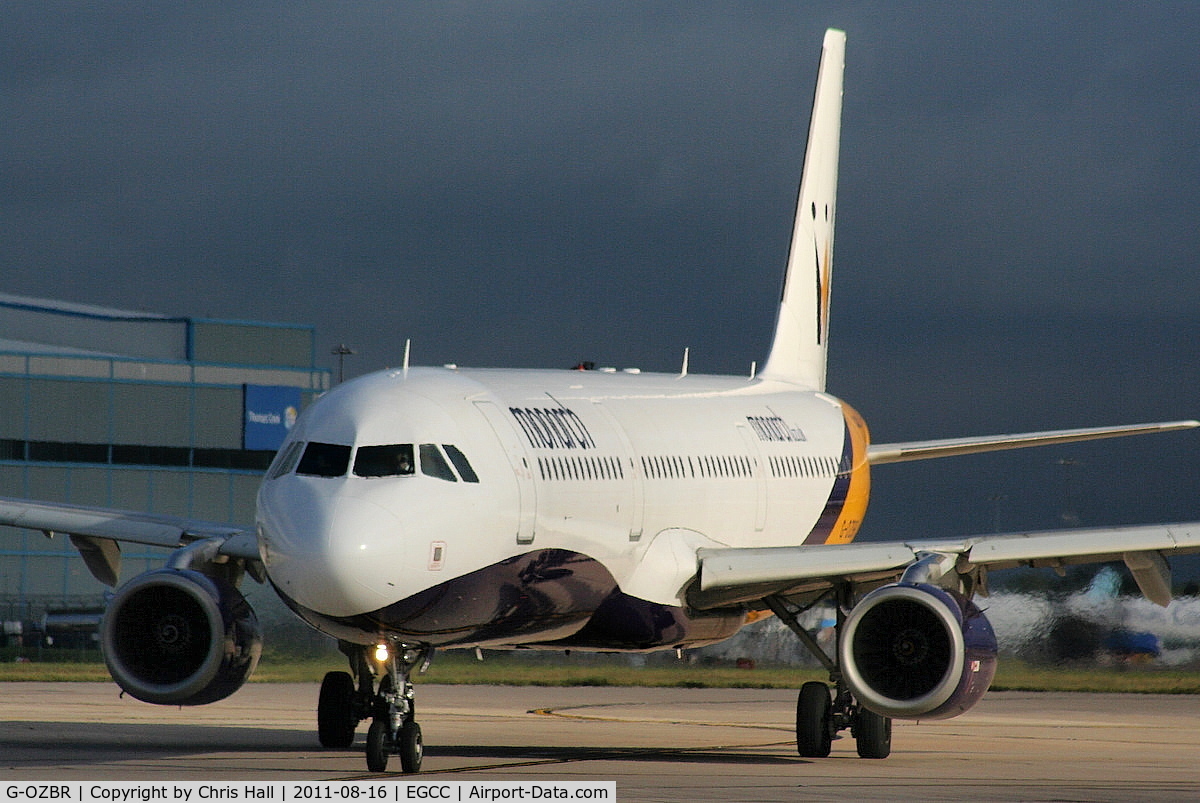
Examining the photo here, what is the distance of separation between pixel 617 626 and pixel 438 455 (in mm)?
4200

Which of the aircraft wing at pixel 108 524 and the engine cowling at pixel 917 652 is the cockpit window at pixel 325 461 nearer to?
the aircraft wing at pixel 108 524

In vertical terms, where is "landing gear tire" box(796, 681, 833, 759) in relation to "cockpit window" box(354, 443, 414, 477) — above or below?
below

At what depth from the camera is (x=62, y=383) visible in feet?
208

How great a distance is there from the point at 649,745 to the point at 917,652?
4992mm

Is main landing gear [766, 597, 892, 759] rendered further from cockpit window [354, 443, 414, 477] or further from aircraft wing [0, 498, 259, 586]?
cockpit window [354, 443, 414, 477]

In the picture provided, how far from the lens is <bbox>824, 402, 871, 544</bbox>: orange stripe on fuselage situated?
2855cm

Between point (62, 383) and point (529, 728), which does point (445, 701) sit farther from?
point (62, 383)

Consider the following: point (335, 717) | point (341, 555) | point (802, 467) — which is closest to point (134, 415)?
point (802, 467)

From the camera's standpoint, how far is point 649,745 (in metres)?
23.2

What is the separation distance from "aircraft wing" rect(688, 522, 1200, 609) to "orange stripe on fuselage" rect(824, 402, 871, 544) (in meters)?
6.79

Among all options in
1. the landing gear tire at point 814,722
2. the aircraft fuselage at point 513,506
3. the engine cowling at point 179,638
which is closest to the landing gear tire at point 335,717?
the engine cowling at point 179,638

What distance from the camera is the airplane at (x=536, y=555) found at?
1673cm

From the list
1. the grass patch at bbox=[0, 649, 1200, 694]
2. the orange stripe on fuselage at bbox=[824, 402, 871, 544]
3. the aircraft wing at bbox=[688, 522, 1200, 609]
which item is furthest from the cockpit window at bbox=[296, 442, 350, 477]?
the grass patch at bbox=[0, 649, 1200, 694]

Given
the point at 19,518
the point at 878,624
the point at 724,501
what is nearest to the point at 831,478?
the point at 724,501
